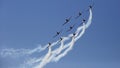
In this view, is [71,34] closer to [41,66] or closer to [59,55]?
[59,55]

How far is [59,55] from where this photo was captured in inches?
570

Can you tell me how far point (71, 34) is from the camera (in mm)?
14680

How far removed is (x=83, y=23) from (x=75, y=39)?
949 mm

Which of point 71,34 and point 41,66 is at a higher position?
point 71,34

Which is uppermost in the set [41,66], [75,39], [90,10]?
[90,10]

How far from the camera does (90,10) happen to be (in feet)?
48.3

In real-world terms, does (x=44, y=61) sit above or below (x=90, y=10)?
below

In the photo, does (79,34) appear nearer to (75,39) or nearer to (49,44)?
(75,39)

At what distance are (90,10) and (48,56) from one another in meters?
3.15

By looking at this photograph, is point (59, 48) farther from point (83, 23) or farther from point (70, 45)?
point (83, 23)

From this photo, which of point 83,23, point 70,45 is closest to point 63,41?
point 70,45

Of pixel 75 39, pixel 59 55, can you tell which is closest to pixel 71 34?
pixel 75 39

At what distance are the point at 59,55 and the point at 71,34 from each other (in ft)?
4.02

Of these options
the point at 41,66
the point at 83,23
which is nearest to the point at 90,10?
the point at 83,23
